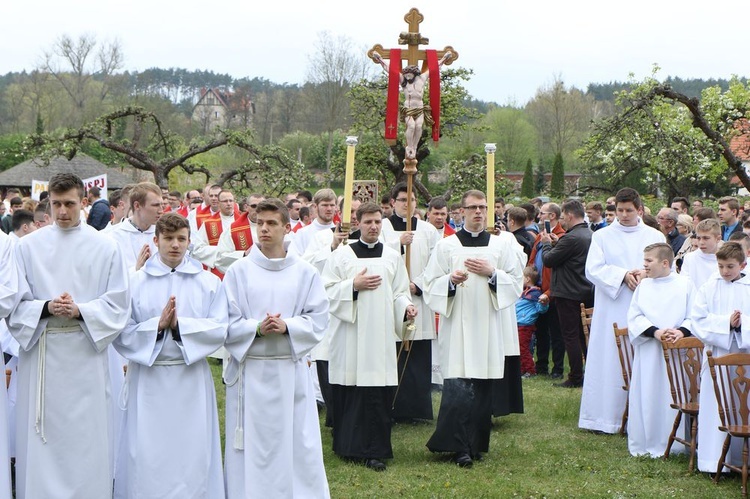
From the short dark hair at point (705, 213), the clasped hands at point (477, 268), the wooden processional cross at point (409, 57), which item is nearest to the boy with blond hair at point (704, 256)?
the short dark hair at point (705, 213)

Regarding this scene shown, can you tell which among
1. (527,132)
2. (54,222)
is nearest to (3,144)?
(527,132)

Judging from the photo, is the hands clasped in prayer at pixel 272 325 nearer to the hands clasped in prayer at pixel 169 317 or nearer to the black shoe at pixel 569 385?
the hands clasped in prayer at pixel 169 317

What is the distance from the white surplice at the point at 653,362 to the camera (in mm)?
8250

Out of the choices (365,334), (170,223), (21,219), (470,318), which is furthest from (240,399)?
(21,219)

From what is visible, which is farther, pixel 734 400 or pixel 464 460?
pixel 464 460

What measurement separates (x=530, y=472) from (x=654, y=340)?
5.65 ft

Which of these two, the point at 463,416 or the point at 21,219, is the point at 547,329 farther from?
the point at 21,219

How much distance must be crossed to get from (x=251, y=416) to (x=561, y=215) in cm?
668

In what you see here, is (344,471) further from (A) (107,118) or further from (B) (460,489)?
(A) (107,118)

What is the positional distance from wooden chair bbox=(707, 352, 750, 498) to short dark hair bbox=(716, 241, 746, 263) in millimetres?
805

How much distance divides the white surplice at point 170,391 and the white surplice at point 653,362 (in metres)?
4.02

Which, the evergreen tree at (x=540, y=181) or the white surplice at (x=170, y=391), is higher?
the evergreen tree at (x=540, y=181)

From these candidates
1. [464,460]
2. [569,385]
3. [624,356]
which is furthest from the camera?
[569,385]

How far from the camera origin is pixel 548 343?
40.7 feet
